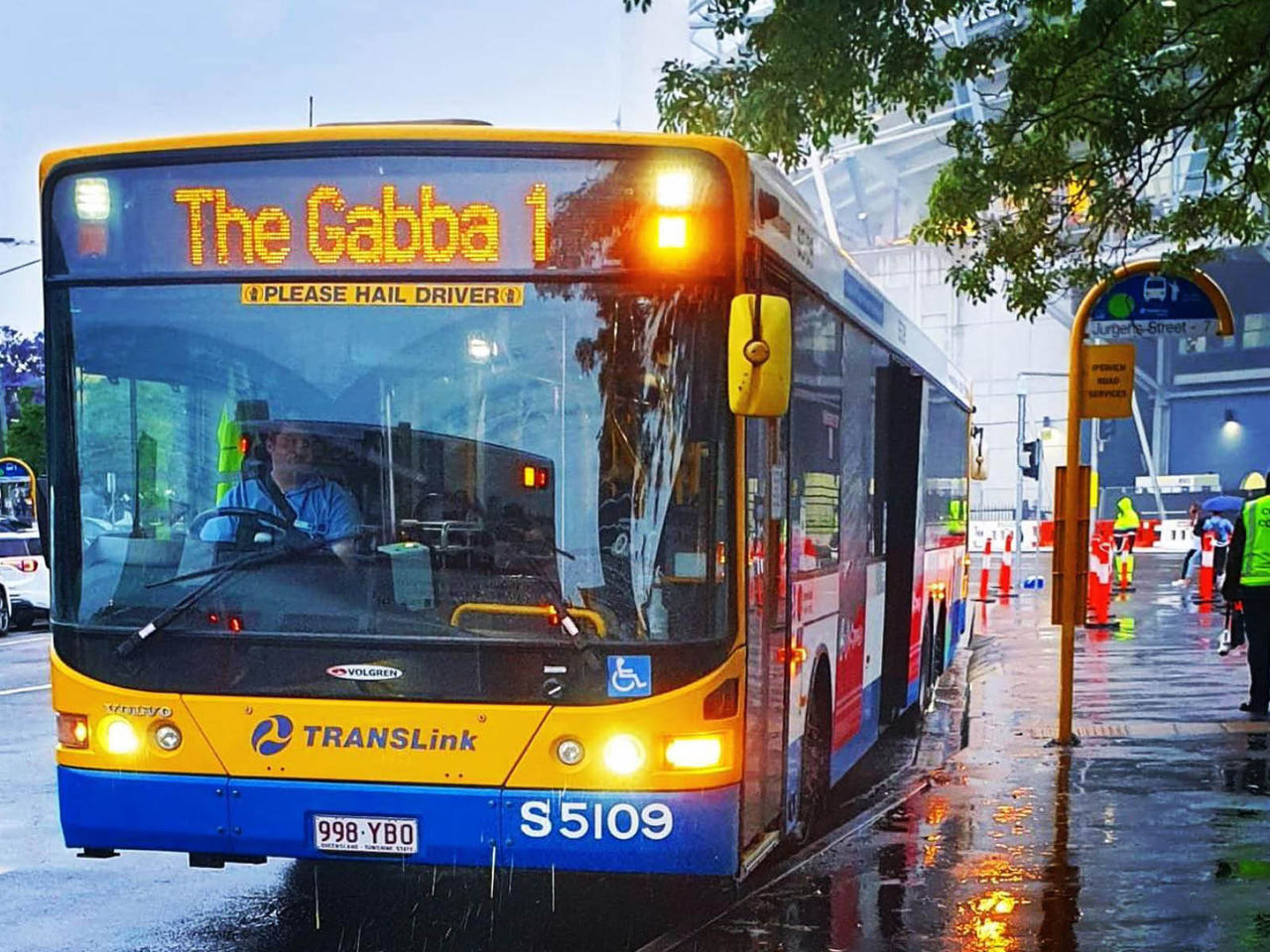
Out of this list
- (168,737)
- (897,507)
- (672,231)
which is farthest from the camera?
(897,507)

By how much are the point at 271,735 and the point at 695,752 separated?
62.1 inches

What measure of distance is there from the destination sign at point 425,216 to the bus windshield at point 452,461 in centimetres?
12

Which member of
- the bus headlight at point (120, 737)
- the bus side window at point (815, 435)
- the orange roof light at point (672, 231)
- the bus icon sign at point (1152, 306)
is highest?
the bus icon sign at point (1152, 306)

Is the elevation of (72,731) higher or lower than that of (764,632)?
lower

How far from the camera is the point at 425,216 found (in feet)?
21.3

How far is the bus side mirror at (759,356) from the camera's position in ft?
20.3

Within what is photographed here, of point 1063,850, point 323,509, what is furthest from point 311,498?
point 1063,850

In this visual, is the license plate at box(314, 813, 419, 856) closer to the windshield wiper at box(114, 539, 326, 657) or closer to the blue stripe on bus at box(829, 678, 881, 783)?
the windshield wiper at box(114, 539, 326, 657)

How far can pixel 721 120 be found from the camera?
11.7 m

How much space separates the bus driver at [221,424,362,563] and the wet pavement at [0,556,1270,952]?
174cm

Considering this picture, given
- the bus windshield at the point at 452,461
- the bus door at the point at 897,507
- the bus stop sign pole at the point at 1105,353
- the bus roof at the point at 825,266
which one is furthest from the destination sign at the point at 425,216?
the bus stop sign pole at the point at 1105,353

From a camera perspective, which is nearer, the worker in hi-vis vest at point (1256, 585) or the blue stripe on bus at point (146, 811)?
the blue stripe on bus at point (146, 811)

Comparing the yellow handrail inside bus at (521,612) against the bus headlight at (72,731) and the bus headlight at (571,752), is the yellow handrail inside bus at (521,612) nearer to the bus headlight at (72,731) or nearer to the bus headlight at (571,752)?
the bus headlight at (571,752)

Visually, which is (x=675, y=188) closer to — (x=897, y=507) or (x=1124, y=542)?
(x=897, y=507)
